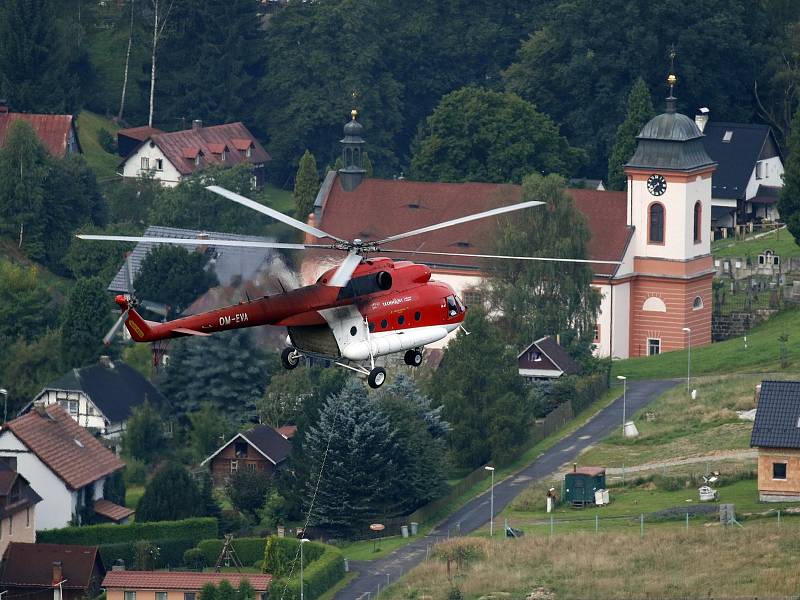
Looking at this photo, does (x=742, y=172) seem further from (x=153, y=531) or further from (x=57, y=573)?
(x=57, y=573)

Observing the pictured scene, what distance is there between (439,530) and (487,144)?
4906 centimetres

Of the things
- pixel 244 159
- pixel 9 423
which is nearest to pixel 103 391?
pixel 9 423

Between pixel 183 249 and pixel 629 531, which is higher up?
pixel 183 249

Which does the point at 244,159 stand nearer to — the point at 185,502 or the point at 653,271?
the point at 653,271

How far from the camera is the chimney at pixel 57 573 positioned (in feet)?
→ 421

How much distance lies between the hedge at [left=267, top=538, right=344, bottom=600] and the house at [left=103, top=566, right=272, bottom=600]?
4.02 feet

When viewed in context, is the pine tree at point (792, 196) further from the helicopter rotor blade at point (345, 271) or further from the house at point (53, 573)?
the helicopter rotor blade at point (345, 271)

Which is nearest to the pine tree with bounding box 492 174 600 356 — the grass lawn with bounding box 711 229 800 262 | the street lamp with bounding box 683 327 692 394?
the street lamp with bounding box 683 327 692 394

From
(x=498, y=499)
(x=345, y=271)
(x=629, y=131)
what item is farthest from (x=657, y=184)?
(x=345, y=271)

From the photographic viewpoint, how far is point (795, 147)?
6585 inches

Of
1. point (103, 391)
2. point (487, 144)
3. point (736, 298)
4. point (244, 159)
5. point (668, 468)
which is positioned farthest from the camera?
point (244, 159)

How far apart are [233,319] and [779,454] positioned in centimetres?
4979

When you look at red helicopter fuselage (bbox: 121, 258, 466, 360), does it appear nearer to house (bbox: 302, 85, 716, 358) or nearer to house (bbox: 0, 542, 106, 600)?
house (bbox: 0, 542, 106, 600)

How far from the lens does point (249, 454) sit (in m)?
142
